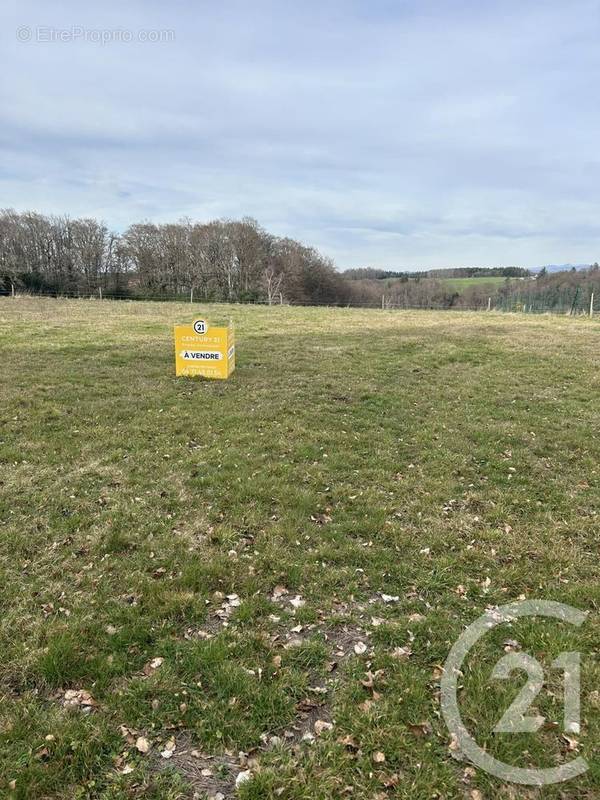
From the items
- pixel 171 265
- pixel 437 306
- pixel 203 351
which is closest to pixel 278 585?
pixel 203 351

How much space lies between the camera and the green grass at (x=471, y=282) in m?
72.6

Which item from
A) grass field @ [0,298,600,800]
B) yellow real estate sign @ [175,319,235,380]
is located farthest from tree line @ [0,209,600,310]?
grass field @ [0,298,600,800]

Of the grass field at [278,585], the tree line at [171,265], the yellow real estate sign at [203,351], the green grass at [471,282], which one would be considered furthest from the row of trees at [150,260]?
the grass field at [278,585]

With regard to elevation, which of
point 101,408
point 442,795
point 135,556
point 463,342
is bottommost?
Answer: point 442,795

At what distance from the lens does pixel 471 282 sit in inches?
3073

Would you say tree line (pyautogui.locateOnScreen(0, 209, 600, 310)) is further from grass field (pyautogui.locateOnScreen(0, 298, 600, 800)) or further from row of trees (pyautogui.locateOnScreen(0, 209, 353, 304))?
grass field (pyautogui.locateOnScreen(0, 298, 600, 800))

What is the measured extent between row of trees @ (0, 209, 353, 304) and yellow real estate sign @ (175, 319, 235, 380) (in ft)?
134

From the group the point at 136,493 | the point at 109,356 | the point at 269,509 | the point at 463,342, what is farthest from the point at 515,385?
the point at 109,356

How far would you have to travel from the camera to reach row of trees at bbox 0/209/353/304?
51625 mm

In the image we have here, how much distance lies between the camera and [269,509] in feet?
18.1

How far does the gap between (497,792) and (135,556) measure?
342 cm

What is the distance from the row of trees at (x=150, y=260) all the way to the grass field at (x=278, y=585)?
44.8 metres

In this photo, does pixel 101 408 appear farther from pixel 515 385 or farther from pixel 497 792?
pixel 515 385

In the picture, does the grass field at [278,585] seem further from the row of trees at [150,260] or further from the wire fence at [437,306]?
the row of trees at [150,260]
